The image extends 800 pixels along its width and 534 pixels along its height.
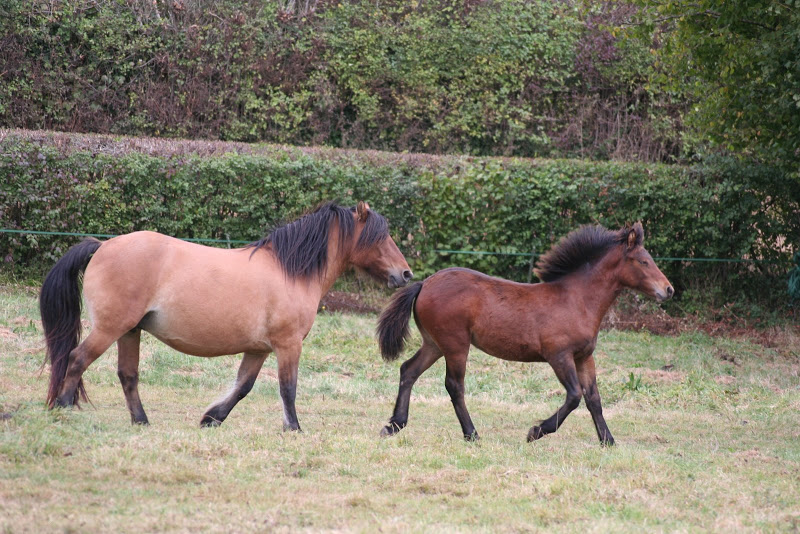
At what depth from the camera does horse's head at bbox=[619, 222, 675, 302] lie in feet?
26.0

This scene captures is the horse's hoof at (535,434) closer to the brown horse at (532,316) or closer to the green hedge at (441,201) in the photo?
the brown horse at (532,316)

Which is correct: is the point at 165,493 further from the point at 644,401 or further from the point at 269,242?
the point at 644,401

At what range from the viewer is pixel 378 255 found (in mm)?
7941

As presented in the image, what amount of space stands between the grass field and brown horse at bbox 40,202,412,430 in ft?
1.37

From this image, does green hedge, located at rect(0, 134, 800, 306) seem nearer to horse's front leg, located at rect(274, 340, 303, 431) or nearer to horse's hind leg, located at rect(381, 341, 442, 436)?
horse's hind leg, located at rect(381, 341, 442, 436)

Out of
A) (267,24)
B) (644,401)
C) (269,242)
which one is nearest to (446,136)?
→ (267,24)

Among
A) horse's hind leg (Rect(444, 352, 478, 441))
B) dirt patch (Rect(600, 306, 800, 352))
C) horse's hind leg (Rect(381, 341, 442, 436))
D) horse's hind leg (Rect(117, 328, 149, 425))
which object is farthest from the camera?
dirt patch (Rect(600, 306, 800, 352))

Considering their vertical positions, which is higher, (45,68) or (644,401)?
(45,68)

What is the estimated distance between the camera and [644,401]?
403 inches

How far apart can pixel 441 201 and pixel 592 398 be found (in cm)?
710

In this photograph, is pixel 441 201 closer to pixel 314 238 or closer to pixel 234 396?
pixel 314 238

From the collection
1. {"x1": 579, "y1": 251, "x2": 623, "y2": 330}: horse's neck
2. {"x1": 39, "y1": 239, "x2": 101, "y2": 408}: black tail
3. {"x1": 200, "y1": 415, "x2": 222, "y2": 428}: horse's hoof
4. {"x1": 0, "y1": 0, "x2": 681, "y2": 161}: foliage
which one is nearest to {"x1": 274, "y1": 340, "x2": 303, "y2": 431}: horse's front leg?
{"x1": 200, "y1": 415, "x2": 222, "y2": 428}: horse's hoof

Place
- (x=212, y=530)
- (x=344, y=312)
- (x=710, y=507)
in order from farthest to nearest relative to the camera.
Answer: (x=344, y=312) → (x=710, y=507) → (x=212, y=530)

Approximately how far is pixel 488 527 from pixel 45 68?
1611 cm
